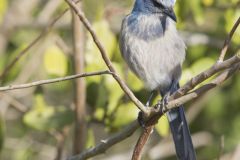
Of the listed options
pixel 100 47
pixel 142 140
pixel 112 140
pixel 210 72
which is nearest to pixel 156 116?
pixel 142 140

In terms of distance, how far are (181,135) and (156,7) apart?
2.35 ft

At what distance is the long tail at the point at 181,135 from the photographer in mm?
3762

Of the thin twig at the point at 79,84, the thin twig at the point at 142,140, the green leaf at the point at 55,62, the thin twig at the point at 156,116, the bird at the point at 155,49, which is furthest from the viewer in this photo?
the green leaf at the point at 55,62

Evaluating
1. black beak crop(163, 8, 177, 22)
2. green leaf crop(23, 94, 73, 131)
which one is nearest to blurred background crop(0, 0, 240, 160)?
green leaf crop(23, 94, 73, 131)

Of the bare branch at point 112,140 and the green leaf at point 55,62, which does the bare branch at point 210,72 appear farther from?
the green leaf at point 55,62

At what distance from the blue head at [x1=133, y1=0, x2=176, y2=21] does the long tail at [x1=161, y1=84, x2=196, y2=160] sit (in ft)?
1.51

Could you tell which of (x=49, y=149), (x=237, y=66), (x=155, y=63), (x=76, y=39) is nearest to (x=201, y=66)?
(x=155, y=63)

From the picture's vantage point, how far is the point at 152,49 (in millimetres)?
4043

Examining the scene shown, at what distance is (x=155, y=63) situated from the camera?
4094mm

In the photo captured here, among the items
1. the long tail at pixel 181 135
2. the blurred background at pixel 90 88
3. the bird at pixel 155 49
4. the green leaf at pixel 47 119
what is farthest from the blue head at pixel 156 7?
the green leaf at pixel 47 119

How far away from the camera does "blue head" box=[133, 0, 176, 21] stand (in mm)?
3872

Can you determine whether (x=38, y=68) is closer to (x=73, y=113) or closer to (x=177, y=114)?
(x=73, y=113)

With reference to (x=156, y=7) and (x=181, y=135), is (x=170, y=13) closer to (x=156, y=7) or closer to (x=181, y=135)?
(x=156, y=7)

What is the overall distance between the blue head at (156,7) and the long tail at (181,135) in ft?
1.51
